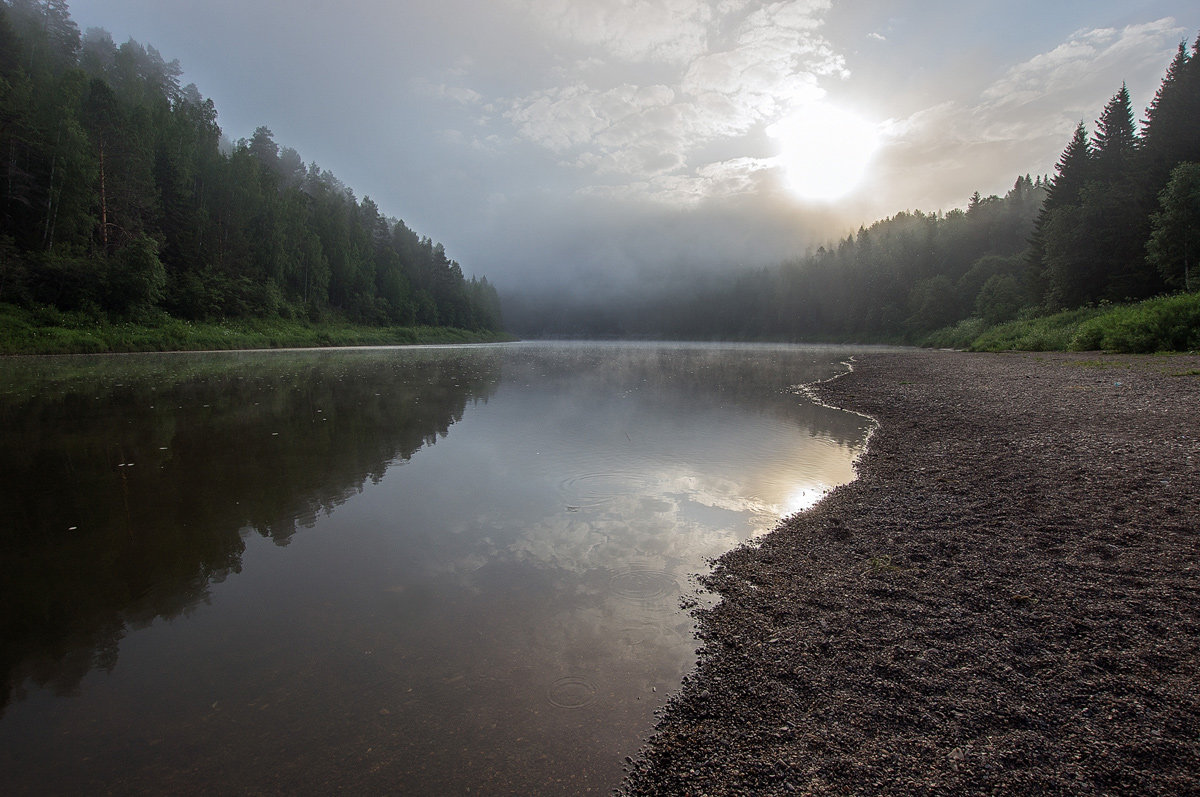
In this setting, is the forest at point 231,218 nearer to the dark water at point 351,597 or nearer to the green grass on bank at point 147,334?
the green grass on bank at point 147,334

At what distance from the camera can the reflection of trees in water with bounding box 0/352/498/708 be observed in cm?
398

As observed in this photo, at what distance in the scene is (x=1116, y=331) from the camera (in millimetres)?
24828

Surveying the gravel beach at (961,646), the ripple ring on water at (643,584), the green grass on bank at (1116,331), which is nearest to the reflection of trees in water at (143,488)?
the ripple ring on water at (643,584)

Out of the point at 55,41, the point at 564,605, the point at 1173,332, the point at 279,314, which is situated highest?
the point at 55,41

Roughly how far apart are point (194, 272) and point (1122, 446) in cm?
6128

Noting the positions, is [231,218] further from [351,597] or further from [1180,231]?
[1180,231]

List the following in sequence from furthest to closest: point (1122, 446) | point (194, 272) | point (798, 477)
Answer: point (194, 272)
point (798, 477)
point (1122, 446)

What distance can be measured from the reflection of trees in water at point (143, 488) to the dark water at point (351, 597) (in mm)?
38

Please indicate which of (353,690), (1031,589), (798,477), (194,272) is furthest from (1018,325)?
(194,272)

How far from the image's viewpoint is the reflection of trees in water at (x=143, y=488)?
157 inches

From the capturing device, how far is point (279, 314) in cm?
5766

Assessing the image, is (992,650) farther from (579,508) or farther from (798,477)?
(798,477)

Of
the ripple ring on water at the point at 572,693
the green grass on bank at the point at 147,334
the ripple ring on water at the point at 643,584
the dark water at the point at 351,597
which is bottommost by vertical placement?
the ripple ring on water at the point at 572,693

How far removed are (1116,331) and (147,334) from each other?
58917 mm
